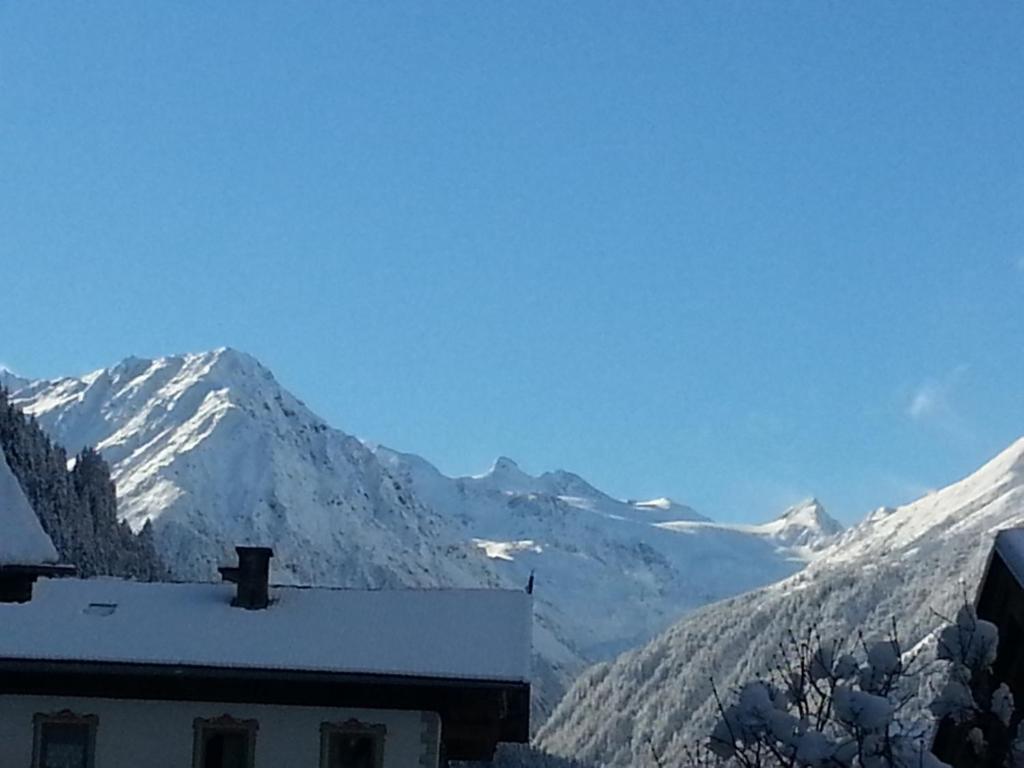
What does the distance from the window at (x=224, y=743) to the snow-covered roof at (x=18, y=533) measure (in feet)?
12.7

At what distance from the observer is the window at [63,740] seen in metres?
22.8

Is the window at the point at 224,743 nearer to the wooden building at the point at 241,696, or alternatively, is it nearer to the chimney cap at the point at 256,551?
the wooden building at the point at 241,696

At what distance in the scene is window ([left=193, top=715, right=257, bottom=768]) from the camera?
2267cm

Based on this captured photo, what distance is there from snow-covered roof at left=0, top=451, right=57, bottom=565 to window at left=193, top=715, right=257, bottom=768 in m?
3.87

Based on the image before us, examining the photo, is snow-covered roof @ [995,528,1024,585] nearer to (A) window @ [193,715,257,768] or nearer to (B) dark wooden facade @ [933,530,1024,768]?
(B) dark wooden facade @ [933,530,1024,768]

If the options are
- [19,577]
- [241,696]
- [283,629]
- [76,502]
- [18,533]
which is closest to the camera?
[18,533]

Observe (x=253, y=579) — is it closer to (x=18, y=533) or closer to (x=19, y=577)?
(x=19, y=577)

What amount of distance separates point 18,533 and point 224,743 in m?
4.61

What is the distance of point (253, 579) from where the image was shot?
24828mm

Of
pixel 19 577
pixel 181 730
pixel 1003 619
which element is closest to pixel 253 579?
pixel 181 730

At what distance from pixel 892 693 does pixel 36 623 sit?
1540 centimetres

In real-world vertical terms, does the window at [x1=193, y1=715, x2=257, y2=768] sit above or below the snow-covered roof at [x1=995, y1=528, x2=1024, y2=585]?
below

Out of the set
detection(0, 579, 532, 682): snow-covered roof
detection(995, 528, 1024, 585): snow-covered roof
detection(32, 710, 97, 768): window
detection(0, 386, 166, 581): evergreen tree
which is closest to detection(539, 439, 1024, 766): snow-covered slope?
detection(0, 386, 166, 581): evergreen tree

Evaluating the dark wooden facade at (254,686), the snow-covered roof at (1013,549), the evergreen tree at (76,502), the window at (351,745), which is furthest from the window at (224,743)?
the evergreen tree at (76,502)
